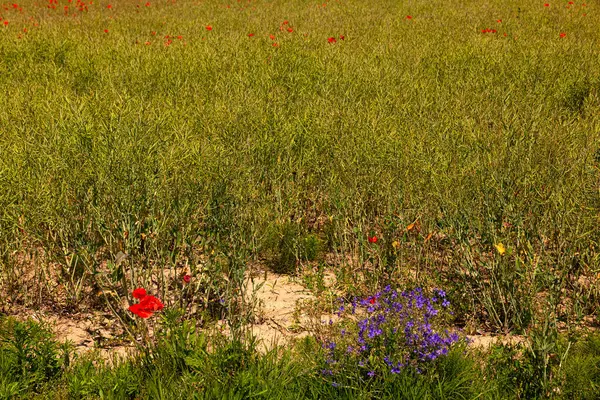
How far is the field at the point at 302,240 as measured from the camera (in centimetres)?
254

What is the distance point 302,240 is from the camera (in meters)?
3.85

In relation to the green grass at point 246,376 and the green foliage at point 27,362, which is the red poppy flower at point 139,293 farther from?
the green foliage at point 27,362

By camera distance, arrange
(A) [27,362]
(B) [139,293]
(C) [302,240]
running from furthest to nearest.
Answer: (C) [302,240], (A) [27,362], (B) [139,293]

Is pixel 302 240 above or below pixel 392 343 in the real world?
below

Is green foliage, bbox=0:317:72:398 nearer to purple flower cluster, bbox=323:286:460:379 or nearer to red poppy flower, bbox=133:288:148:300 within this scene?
red poppy flower, bbox=133:288:148:300

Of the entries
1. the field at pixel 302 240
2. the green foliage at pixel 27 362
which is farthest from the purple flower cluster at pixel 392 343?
the green foliage at pixel 27 362

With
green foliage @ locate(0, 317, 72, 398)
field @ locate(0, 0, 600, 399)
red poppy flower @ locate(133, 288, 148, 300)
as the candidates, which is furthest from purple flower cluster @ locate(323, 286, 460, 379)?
green foliage @ locate(0, 317, 72, 398)

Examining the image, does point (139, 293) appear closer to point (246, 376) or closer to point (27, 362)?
point (246, 376)

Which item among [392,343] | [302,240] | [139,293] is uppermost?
[139,293]

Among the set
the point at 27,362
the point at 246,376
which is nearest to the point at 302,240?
the point at 246,376

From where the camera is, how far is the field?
8.34 feet

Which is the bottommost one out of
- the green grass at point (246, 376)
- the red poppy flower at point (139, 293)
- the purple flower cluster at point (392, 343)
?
the green grass at point (246, 376)

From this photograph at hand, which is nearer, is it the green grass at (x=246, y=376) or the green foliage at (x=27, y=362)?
the green grass at (x=246, y=376)

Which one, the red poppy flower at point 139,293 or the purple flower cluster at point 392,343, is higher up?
the red poppy flower at point 139,293
